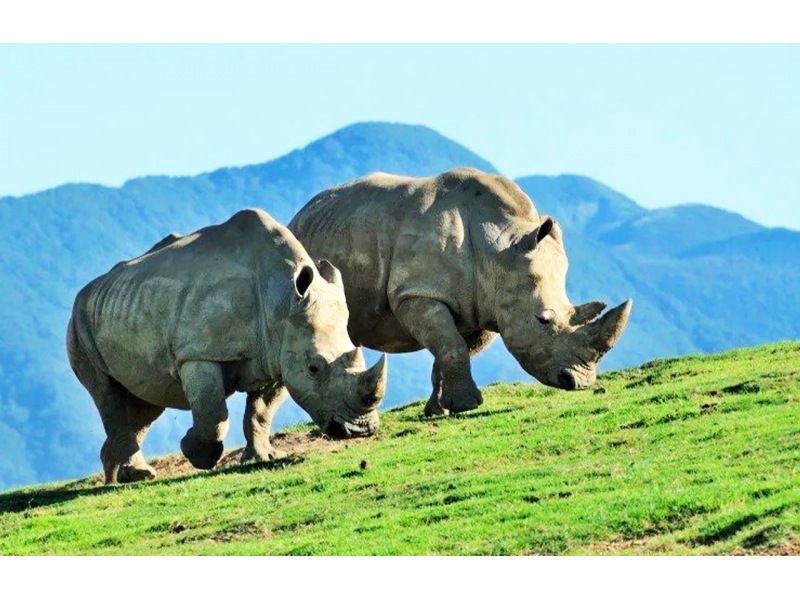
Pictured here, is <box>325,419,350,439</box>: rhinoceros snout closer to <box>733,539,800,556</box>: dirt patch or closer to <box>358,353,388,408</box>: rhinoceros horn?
<box>358,353,388,408</box>: rhinoceros horn

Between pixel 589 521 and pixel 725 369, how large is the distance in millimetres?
10039

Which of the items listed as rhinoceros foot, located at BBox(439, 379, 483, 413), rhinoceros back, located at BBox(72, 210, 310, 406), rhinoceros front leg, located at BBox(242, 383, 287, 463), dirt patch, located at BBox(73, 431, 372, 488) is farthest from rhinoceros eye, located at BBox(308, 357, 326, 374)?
rhinoceros foot, located at BBox(439, 379, 483, 413)

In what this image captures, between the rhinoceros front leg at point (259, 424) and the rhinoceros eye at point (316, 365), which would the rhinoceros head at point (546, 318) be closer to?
the rhinoceros front leg at point (259, 424)

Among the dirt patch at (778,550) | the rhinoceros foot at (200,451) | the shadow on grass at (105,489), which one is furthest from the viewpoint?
the rhinoceros foot at (200,451)

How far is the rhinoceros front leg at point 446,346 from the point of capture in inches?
1051

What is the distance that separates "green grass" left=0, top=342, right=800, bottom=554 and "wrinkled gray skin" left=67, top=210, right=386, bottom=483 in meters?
0.64

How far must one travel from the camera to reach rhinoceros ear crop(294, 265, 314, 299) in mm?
23703

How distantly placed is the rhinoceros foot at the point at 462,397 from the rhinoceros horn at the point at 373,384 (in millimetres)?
3332

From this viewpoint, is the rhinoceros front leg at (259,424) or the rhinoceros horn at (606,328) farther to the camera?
the rhinoceros horn at (606,328)

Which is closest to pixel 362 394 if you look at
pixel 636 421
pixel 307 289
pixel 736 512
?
pixel 307 289

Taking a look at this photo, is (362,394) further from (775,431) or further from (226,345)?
(775,431)

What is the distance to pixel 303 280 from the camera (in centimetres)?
2384

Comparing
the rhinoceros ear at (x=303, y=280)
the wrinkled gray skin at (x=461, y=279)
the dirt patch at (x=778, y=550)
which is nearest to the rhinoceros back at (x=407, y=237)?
the wrinkled gray skin at (x=461, y=279)

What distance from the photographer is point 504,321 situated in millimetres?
26828
